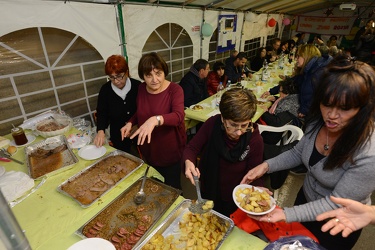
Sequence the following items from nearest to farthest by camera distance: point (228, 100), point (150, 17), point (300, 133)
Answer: point (228, 100) → point (300, 133) → point (150, 17)

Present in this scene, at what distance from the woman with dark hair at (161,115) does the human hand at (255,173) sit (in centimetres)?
86

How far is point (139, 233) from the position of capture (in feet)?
4.29

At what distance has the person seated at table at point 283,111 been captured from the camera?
10.4 feet

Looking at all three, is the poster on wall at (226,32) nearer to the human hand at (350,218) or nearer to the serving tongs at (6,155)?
the serving tongs at (6,155)

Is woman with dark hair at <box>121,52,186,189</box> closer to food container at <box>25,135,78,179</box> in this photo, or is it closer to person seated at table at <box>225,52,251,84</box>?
food container at <box>25,135,78,179</box>

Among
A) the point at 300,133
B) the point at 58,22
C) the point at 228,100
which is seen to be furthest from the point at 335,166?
the point at 58,22

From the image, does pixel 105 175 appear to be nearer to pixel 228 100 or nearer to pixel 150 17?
pixel 228 100

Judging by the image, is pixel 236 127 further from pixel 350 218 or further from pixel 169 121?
pixel 350 218

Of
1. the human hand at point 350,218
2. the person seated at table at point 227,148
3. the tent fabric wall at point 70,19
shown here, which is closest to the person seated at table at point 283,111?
the person seated at table at point 227,148

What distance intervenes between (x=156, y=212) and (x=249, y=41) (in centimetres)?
933

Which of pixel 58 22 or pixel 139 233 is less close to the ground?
pixel 58 22

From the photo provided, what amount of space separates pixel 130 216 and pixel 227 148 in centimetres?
92

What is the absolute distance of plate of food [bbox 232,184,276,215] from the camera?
1293mm

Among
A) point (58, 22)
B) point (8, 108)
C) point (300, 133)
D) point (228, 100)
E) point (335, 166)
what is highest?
point (58, 22)
